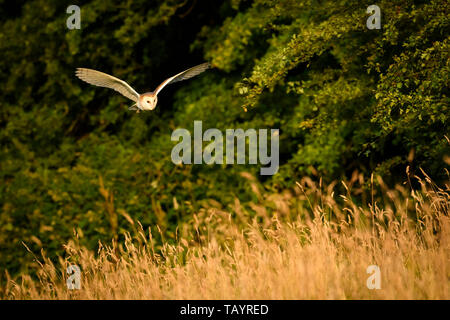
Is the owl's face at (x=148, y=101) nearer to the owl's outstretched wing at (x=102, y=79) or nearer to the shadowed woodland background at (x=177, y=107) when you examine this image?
the owl's outstretched wing at (x=102, y=79)

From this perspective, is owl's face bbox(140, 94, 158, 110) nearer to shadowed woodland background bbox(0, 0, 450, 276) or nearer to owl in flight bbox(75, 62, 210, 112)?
owl in flight bbox(75, 62, 210, 112)

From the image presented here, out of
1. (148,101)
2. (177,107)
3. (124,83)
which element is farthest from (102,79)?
(177,107)

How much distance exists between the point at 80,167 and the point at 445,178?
6562 millimetres

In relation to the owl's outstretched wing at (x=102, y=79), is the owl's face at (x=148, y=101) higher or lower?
lower

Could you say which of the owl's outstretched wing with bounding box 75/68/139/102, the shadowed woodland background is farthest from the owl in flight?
the shadowed woodland background

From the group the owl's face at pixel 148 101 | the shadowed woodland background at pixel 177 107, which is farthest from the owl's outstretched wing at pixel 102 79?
the shadowed woodland background at pixel 177 107

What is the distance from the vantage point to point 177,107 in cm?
1339

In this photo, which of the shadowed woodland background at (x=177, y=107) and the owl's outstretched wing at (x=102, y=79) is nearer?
the owl's outstretched wing at (x=102, y=79)

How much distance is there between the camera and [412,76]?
262 inches

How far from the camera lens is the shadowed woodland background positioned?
7648 mm

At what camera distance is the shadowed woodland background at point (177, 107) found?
765 cm

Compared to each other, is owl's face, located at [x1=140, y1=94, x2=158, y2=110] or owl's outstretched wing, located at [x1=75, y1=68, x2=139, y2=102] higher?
owl's outstretched wing, located at [x1=75, y1=68, x2=139, y2=102]
